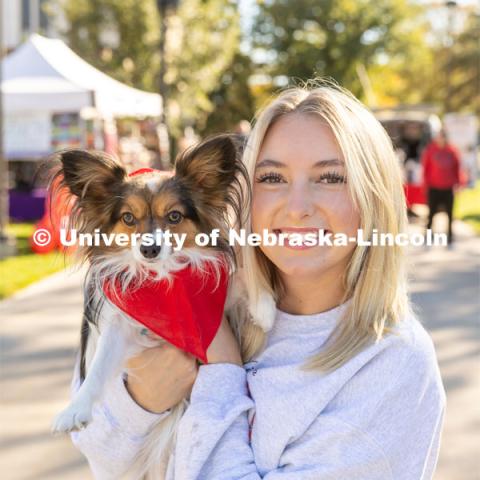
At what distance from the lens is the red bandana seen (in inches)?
87.0

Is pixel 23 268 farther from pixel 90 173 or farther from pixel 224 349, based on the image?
pixel 224 349

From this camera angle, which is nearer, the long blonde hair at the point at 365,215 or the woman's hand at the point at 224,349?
the long blonde hair at the point at 365,215

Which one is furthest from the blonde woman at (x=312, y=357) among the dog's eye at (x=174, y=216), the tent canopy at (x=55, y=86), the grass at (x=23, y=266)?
the tent canopy at (x=55, y=86)

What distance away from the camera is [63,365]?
20.9ft

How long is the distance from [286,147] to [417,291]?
7600 millimetres

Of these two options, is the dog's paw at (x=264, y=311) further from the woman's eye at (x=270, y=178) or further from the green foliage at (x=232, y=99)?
the green foliage at (x=232, y=99)

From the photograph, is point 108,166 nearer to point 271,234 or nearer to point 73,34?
point 271,234

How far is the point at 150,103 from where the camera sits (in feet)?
52.3

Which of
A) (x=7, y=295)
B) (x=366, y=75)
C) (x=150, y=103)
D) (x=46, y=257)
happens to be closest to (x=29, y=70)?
(x=150, y=103)

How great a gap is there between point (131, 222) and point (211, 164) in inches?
15.5

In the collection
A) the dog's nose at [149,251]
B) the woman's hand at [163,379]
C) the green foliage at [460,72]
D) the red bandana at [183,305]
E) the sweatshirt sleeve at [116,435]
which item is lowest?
the sweatshirt sleeve at [116,435]

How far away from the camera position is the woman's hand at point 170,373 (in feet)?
6.86

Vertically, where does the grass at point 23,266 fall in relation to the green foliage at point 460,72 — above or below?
below

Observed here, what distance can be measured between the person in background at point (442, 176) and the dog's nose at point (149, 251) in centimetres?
1121
